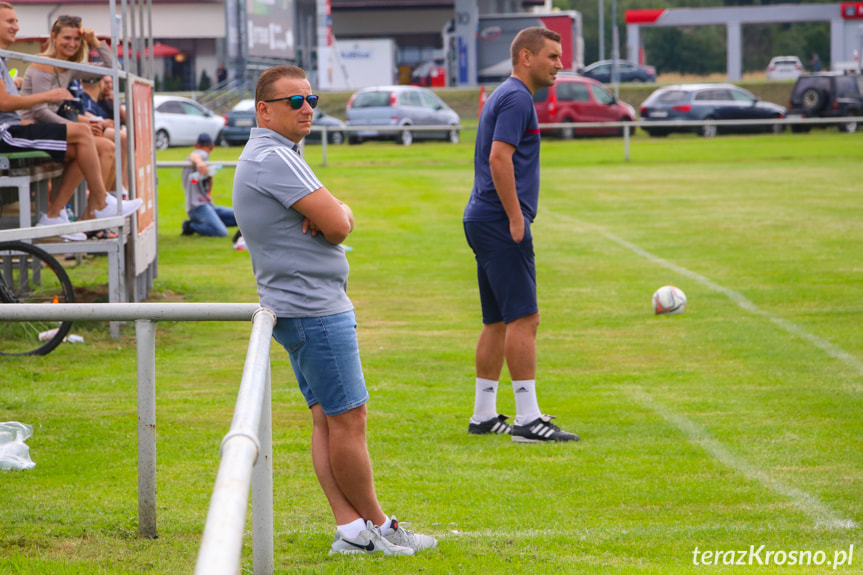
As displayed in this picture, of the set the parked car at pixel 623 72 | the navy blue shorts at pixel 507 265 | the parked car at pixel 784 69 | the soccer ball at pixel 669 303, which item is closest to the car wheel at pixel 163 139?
the soccer ball at pixel 669 303

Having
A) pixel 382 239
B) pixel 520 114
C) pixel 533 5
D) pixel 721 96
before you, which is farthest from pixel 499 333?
pixel 533 5

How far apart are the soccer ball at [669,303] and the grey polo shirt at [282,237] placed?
249 inches

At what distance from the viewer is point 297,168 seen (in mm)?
3883

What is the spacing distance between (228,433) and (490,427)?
13.9 ft

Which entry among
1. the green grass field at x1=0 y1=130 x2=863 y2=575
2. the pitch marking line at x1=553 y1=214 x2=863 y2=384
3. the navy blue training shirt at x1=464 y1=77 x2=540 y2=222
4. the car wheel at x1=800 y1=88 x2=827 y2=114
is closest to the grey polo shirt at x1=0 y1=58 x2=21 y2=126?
the green grass field at x1=0 y1=130 x2=863 y2=575

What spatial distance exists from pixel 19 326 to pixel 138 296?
149cm

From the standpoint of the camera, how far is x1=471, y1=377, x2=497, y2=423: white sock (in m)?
6.29

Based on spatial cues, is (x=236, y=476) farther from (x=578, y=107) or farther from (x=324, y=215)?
(x=578, y=107)

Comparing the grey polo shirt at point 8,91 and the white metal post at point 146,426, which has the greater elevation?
the grey polo shirt at point 8,91

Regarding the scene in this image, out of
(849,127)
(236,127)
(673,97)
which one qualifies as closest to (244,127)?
(236,127)

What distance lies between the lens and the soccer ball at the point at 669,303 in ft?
32.3

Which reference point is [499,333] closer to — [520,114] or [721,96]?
[520,114]

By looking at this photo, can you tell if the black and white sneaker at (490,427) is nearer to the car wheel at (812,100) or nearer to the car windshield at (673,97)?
the car windshield at (673,97)

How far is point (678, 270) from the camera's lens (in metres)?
12.3
